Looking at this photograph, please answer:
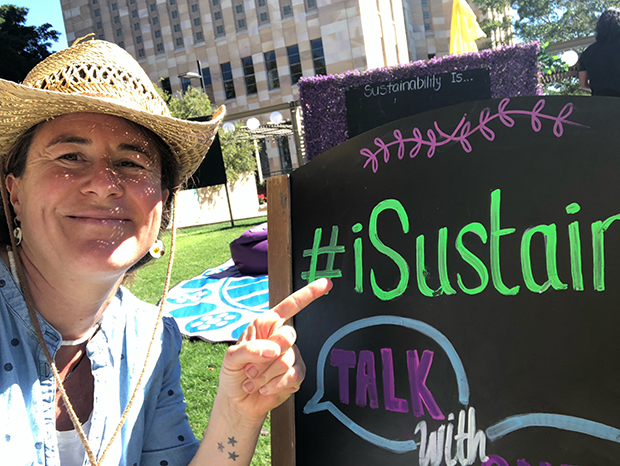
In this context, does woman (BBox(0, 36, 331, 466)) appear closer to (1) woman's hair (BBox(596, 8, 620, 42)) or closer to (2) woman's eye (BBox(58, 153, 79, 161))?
(2) woman's eye (BBox(58, 153, 79, 161))

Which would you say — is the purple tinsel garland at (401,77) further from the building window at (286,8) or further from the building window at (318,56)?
the building window at (286,8)

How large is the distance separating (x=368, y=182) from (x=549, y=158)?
16.7 inches

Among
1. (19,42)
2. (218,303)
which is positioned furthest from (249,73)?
(218,303)

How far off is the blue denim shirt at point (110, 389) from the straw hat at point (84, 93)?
457 mm

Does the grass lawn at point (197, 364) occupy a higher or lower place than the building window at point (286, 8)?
lower

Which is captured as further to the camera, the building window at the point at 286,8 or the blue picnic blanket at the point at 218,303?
the building window at the point at 286,8

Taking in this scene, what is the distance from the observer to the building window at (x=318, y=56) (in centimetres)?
2573

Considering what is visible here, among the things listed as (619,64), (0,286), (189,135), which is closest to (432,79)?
(619,64)

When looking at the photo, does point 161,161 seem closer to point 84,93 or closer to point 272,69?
point 84,93

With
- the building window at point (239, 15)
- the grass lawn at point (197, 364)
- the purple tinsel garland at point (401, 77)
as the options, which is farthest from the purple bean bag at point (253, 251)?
the building window at point (239, 15)

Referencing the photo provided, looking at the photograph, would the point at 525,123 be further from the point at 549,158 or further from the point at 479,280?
the point at 479,280

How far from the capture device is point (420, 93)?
303 inches

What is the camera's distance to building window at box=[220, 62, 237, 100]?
2873 centimetres

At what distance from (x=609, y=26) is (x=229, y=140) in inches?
720
